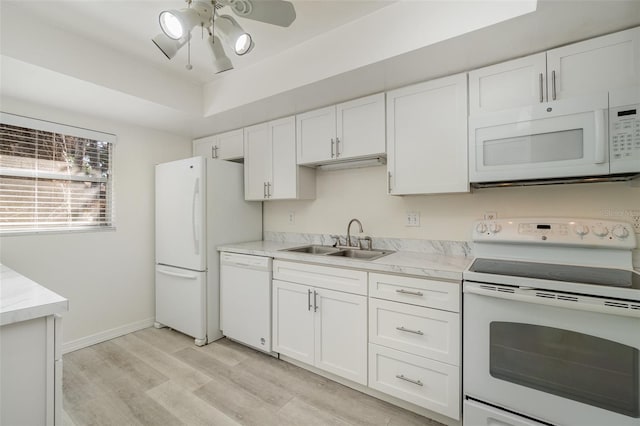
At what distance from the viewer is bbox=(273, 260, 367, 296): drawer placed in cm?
199

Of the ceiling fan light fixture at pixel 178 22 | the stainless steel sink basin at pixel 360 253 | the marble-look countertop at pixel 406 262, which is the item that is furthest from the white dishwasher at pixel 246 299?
the ceiling fan light fixture at pixel 178 22

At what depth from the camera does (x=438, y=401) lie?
1.69 meters

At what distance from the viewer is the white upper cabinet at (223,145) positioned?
3176mm

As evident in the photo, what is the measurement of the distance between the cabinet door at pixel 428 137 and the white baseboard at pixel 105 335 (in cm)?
301

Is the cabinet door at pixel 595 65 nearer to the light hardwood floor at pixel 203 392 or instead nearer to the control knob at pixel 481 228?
the control knob at pixel 481 228

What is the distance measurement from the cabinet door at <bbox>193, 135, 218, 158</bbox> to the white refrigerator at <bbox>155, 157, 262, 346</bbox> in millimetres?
555

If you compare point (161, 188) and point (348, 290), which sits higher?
point (161, 188)

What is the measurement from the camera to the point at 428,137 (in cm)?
200

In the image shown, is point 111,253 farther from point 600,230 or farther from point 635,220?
point 635,220

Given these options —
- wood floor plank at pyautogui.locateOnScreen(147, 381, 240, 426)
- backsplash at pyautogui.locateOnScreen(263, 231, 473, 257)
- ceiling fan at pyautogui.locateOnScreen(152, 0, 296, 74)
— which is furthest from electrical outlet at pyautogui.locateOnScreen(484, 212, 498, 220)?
wood floor plank at pyautogui.locateOnScreen(147, 381, 240, 426)

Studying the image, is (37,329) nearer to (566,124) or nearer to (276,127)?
(276,127)

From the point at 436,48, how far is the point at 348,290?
1.63 meters

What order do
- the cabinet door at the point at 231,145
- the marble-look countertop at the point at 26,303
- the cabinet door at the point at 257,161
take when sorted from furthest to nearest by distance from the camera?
1. the cabinet door at the point at 231,145
2. the cabinet door at the point at 257,161
3. the marble-look countertop at the point at 26,303

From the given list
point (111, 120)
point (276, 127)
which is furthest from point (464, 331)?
point (111, 120)
